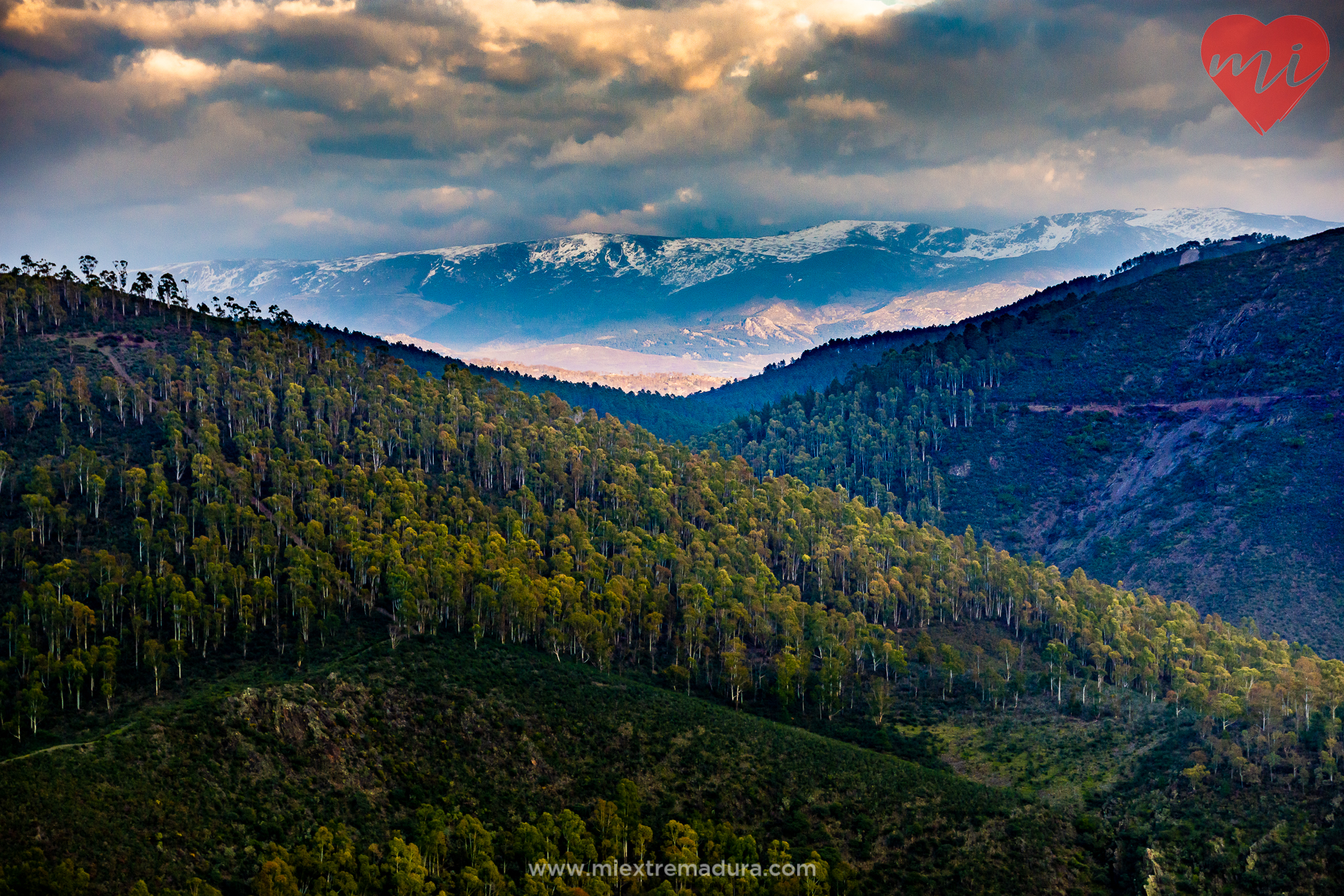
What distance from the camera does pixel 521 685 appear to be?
11938cm

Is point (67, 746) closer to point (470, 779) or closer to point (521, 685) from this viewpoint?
point (470, 779)

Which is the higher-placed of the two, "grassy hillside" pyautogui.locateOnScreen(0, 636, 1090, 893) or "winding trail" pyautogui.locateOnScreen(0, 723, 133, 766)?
"winding trail" pyautogui.locateOnScreen(0, 723, 133, 766)

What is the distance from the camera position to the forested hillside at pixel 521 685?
88000 mm

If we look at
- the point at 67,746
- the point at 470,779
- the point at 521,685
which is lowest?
the point at 470,779

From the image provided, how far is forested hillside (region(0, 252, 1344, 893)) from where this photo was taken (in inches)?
3465

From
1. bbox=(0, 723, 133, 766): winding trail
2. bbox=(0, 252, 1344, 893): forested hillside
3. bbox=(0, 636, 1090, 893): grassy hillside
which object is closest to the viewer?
bbox=(0, 636, 1090, 893): grassy hillside

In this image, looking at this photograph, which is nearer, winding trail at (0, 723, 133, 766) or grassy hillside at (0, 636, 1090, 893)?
grassy hillside at (0, 636, 1090, 893)

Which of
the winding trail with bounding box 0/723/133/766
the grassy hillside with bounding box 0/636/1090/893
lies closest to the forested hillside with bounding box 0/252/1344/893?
the grassy hillside with bounding box 0/636/1090/893

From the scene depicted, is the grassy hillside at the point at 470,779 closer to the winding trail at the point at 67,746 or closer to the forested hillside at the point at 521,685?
the forested hillside at the point at 521,685

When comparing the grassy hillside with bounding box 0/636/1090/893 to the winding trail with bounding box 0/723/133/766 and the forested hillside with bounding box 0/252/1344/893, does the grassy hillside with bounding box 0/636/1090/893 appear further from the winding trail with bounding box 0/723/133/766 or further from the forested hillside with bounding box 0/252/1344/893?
the winding trail with bounding box 0/723/133/766

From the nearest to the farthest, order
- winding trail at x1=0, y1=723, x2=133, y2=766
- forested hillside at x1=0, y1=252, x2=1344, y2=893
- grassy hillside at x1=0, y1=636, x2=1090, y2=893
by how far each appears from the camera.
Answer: grassy hillside at x1=0, y1=636, x2=1090, y2=893 → winding trail at x1=0, y1=723, x2=133, y2=766 → forested hillside at x1=0, y1=252, x2=1344, y2=893

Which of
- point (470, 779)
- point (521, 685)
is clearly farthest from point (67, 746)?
point (521, 685)

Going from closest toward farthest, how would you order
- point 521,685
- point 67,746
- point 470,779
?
1. point 67,746
2. point 470,779
3. point 521,685

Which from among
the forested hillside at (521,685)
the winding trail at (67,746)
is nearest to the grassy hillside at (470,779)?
the forested hillside at (521,685)
